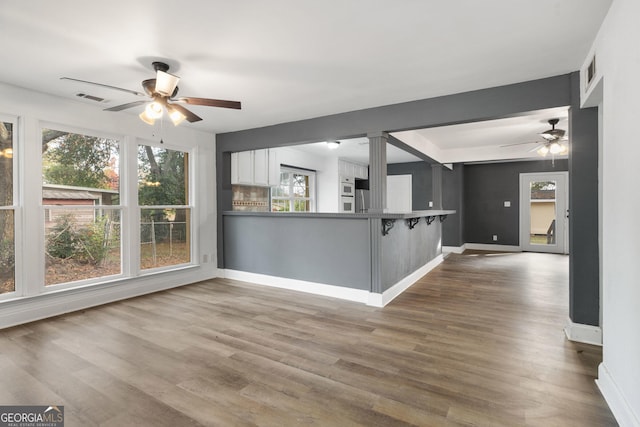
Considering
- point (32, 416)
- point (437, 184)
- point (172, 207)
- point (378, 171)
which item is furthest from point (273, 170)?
point (32, 416)

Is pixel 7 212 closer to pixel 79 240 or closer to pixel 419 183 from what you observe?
pixel 79 240

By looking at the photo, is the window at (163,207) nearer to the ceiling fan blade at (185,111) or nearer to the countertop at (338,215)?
the countertop at (338,215)

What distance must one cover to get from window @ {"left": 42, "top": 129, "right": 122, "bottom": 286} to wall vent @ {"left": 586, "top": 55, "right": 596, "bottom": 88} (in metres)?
4.94

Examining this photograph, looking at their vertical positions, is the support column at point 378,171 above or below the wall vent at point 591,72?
below

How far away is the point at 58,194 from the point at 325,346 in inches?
133

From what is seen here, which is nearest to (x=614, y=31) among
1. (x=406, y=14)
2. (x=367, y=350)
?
(x=406, y=14)

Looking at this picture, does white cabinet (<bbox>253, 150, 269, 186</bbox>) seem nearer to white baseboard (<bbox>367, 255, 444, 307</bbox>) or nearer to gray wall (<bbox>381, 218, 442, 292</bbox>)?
gray wall (<bbox>381, 218, 442, 292</bbox>)

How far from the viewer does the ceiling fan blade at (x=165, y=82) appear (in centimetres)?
253

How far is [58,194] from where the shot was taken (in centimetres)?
363

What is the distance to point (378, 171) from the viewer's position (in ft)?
13.0

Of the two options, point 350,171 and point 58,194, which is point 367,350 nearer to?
point 58,194

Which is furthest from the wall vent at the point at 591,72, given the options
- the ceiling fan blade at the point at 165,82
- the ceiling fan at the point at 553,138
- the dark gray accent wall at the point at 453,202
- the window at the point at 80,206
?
the dark gray accent wall at the point at 453,202

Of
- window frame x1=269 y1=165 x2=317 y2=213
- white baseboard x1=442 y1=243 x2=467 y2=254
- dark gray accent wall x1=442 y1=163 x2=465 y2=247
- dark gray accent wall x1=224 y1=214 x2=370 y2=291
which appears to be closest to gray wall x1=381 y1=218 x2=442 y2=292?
dark gray accent wall x1=224 y1=214 x2=370 y2=291

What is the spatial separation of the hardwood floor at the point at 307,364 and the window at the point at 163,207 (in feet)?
2.71
